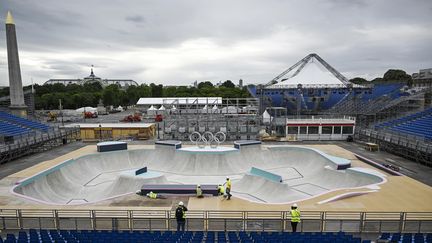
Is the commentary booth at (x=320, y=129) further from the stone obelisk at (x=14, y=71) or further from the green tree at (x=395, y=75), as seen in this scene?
the green tree at (x=395, y=75)

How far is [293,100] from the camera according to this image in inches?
2413

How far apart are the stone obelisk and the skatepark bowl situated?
22.0m

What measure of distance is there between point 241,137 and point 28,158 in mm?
25631

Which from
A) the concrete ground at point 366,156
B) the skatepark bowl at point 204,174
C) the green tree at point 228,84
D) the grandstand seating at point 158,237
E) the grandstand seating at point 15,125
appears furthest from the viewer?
the green tree at point 228,84

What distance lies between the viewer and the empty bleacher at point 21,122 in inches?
1350

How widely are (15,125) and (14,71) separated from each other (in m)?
9.17

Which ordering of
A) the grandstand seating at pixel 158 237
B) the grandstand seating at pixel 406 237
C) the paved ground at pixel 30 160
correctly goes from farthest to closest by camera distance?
1. the paved ground at pixel 30 160
2. the grandstand seating at pixel 406 237
3. the grandstand seating at pixel 158 237

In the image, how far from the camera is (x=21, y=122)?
35344 millimetres

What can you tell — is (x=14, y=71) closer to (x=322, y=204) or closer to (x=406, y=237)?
(x=322, y=204)

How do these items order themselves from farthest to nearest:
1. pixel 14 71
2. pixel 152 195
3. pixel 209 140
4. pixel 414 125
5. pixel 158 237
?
pixel 14 71, pixel 209 140, pixel 414 125, pixel 152 195, pixel 158 237

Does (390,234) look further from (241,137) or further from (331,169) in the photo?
(241,137)

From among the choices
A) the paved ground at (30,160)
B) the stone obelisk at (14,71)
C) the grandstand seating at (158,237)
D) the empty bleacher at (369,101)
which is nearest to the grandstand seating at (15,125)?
the stone obelisk at (14,71)

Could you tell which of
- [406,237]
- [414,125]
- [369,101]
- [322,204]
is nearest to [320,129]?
[414,125]

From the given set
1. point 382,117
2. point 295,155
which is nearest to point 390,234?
point 295,155
